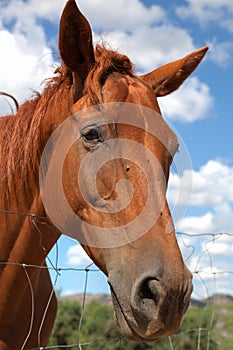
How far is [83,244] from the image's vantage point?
2.96 m

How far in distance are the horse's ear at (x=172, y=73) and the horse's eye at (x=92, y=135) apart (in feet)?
2.64

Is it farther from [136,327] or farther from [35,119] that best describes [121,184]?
[35,119]

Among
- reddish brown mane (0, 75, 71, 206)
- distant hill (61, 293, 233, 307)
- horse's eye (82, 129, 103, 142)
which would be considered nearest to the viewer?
horse's eye (82, 129, 103, 142)

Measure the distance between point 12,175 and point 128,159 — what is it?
947 mm

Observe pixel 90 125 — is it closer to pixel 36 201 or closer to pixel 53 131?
pixel 53 131

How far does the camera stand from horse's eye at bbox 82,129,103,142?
279 centimetres

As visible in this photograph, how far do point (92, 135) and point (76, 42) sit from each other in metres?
0.63

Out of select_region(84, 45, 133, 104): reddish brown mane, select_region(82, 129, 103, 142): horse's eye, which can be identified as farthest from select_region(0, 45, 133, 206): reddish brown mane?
select_region(82, 129, 103, 142): horse's eye

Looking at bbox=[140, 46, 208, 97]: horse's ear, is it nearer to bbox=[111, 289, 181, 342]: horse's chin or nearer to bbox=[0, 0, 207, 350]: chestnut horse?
bbox=[0, 0, 207, 350]: chestnut horse

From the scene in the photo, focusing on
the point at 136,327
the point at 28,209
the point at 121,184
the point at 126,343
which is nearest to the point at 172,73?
the point at 121,184

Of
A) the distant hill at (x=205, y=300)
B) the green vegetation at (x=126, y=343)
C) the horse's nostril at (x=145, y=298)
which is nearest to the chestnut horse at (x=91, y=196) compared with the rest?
the horse's nostril at (x=145, y=298)

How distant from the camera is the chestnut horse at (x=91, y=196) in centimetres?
240

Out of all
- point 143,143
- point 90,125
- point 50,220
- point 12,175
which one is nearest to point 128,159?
point 143,143

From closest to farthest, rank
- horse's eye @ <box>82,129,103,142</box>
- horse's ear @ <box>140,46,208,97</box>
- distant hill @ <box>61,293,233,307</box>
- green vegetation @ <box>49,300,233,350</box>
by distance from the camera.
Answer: horse's eye @ <box>82,129,103,142</box> → horse's ear @ <box>140,46,208,97</box> → distant hill @ <box>61,293,233,307</box> → green vegetation @ <box>49,300,233,350</box>
